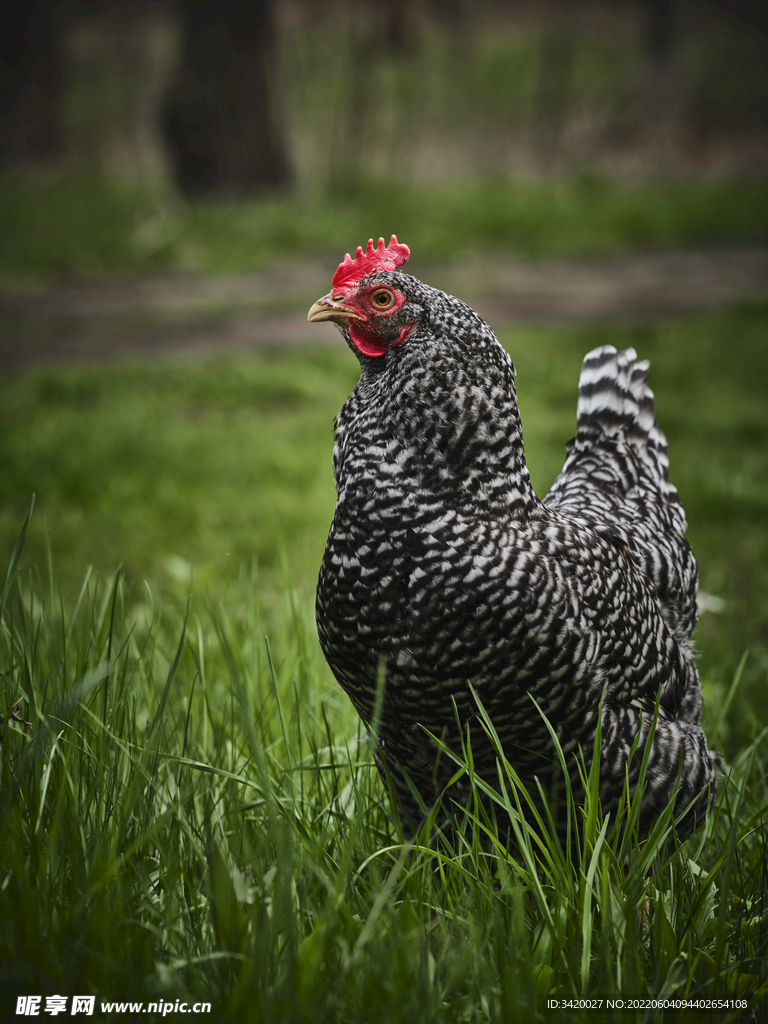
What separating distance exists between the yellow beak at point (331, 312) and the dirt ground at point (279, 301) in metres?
5.53

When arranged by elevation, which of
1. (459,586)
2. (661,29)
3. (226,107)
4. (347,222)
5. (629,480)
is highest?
(661,29)

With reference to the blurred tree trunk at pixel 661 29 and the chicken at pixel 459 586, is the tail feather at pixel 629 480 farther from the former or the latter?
the blurred tree trunk at pixel 661 29

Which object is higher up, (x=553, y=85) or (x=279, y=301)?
(x=553, y=85)

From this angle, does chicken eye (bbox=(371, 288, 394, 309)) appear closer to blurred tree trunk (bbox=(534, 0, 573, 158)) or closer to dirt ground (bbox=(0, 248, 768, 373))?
dirt ground (bbox=(0, 248, 768, 373))

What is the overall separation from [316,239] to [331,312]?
24.9 ft

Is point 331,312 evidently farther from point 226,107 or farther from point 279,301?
point 226,107

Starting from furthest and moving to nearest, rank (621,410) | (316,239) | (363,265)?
(316,239) → (621,410) → (363,265)

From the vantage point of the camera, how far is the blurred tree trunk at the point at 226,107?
10.2 meters

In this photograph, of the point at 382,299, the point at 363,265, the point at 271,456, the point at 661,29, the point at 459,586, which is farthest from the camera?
the point at 661,29

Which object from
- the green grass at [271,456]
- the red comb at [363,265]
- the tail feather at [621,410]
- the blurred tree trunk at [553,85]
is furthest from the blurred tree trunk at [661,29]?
the red comb at [363,265]

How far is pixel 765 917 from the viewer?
1879 mm

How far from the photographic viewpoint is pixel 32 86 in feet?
40.9

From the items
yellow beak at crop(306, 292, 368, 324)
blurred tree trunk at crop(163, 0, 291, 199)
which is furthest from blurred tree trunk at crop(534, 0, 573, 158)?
yellow beak at crop(306, 292, 368, 324)

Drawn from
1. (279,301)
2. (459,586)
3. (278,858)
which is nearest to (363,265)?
(459,586)
